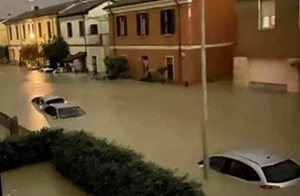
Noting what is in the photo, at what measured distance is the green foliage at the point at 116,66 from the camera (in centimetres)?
3944

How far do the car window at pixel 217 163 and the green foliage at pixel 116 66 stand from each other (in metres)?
27.7

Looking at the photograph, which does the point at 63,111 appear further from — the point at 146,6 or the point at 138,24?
the point at 138,24

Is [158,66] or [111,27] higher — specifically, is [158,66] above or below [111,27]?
below

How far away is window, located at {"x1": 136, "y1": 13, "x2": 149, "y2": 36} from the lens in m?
37.1

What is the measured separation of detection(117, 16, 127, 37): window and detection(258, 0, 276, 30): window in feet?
47.0

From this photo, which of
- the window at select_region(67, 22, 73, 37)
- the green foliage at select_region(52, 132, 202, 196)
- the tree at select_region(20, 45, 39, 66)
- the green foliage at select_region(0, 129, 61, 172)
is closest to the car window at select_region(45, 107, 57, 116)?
the green foliage at select_region(0, 129, 61, 172)

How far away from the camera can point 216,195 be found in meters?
11.2

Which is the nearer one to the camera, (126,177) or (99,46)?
(126,177)

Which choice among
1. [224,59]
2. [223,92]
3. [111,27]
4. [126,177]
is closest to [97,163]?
[126,177]

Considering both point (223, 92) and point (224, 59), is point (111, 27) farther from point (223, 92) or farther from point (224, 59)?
point (223, 92)

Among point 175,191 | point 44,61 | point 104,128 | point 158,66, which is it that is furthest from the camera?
point 44,61

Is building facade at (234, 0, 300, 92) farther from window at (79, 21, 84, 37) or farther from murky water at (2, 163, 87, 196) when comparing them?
window at (79, 21, 84, 37)

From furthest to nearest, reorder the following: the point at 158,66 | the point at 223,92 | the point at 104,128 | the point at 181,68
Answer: the point at 158,66 < the point at 181,68 < the point at 223,92 < the point at 104,128

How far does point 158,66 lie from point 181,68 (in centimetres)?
314
